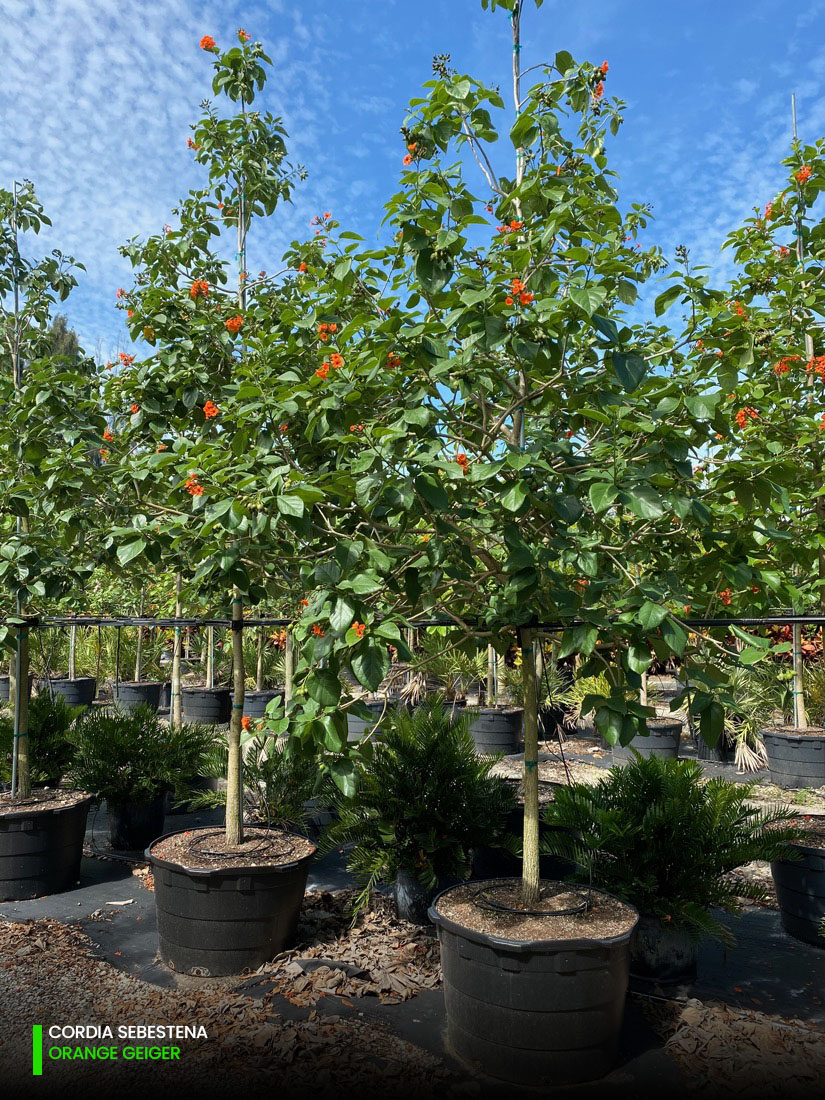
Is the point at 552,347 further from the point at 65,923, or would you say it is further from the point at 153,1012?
the point at 65,923

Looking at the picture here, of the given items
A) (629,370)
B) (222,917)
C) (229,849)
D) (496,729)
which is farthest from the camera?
(496,729)

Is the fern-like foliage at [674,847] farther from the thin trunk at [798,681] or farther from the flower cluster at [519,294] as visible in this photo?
the thin trunk at [798,681]

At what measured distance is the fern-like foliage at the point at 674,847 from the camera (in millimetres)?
3170

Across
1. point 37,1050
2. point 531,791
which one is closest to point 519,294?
point 531,791

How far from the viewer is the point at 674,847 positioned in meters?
3.24

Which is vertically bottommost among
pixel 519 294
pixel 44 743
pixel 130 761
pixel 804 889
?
pixel 804 889

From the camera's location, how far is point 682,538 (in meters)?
2.87

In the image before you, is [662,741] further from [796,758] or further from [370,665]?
[370,665]

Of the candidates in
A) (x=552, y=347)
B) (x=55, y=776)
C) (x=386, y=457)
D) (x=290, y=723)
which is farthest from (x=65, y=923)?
(x=552, y=347)

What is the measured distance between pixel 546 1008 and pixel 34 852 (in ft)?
9.77

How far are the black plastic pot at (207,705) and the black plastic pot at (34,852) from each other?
537 cm

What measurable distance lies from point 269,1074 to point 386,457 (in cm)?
193

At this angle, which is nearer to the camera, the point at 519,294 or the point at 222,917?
the point at 519,294

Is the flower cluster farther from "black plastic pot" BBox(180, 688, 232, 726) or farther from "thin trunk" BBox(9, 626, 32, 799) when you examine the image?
"black plastic pot" BBox(180, 688, 232, 726)
